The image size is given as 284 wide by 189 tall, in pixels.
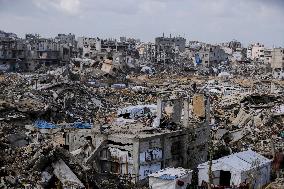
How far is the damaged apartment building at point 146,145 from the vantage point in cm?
1800

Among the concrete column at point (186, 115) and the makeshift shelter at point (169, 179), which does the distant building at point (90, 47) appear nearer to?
the concrete column at point (186, 115)

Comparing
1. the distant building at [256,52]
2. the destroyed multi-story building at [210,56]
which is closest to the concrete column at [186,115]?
the destroyed multi-story building at [210,56]

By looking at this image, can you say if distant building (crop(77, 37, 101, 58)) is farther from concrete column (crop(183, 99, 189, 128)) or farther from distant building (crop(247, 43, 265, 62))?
concrete column (crop(183, 99, 189, 128))

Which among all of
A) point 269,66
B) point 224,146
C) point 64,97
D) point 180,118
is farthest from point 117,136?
point 269,66

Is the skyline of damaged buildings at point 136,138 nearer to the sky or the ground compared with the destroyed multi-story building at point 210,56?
nearer to the ground

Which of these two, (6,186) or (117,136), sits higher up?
(117,136)

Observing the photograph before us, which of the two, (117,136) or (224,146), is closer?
(117,136)

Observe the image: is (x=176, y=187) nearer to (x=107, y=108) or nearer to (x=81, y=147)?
(x=81, y=147)

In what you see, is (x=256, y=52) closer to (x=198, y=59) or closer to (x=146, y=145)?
(x=198, y=59)

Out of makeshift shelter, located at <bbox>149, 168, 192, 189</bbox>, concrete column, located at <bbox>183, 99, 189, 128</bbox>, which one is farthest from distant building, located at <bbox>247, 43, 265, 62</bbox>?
makeshift shelter, located at <bbox>149, 168, 192, 189</bbox>

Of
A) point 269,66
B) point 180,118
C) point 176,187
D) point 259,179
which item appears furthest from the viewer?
point 269,66

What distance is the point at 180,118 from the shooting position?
69.3 feet

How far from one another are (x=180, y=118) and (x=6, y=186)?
844cm

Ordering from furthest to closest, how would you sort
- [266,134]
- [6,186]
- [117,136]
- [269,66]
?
[269,66] < [266,134] < [117,136] < [6,186]
